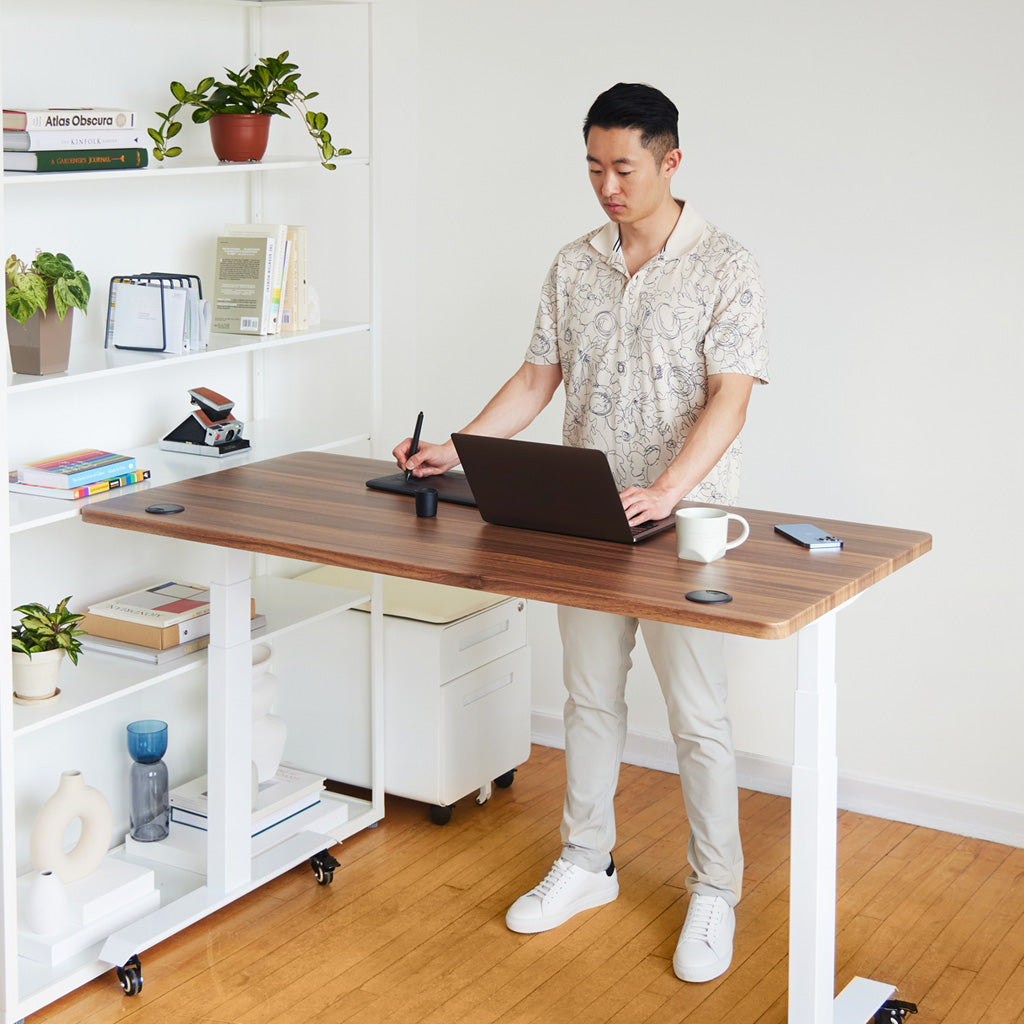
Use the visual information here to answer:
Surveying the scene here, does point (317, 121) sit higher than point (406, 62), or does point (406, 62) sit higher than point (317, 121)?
point (406, 62)

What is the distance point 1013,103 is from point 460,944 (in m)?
2.18

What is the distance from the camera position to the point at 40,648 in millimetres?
2662

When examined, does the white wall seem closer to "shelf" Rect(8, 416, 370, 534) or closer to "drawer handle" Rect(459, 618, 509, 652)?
"drawer handle" Rect(459, 618, 509, 652)

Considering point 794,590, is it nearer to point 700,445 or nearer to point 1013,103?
point 700,445

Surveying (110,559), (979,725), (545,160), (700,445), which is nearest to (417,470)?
(700,445)

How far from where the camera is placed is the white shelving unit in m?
2.75

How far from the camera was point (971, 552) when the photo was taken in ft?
11.0

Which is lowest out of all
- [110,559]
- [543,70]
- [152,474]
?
[110,559]

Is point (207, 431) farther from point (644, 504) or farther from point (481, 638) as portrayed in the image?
point (644, 504)

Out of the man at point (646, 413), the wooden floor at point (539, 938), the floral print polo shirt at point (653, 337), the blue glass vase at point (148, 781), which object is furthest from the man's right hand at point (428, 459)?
the wooden floor at point (539, 938)

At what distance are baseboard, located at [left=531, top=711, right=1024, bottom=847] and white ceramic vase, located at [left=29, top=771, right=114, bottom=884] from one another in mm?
1536

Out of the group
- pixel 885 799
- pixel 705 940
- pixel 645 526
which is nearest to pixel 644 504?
pixel 645 526

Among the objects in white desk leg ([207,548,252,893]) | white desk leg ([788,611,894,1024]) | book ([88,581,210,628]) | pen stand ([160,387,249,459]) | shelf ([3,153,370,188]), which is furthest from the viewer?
pen stand ([160,387,249,459])

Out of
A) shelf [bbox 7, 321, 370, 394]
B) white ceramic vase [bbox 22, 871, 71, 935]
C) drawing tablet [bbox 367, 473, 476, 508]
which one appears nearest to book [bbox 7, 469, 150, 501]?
shelf [bbox 7, 321, 370, 394]
